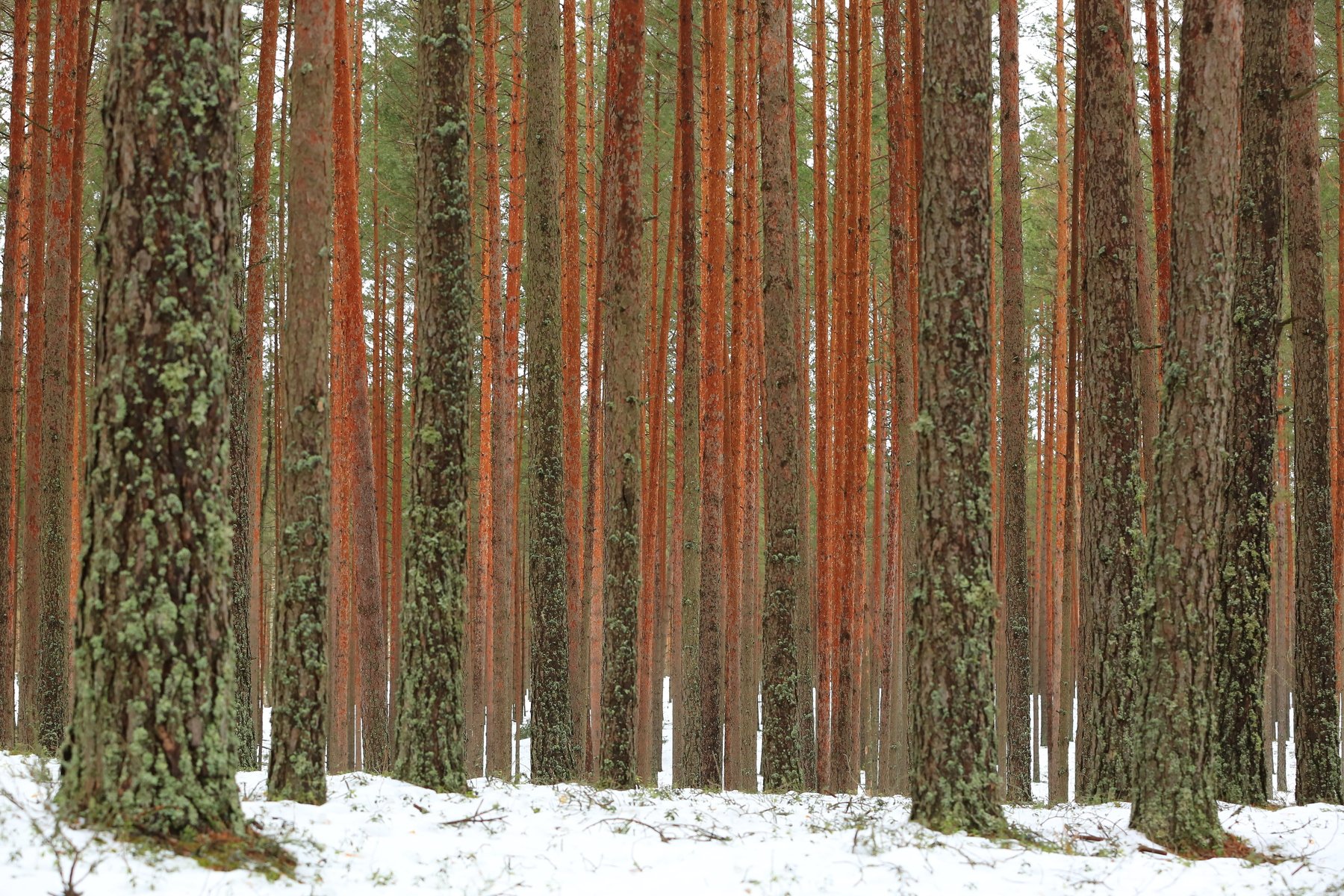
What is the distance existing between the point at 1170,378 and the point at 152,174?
5.19m

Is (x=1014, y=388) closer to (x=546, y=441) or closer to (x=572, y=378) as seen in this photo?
(x=546, y=441)

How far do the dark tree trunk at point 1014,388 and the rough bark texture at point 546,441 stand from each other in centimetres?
508

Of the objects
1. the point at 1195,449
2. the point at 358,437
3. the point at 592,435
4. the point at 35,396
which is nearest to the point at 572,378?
the point at 592,435

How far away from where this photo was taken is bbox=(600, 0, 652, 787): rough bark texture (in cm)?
830

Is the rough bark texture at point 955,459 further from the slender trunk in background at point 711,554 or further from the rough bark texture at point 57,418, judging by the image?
the rough bark texture at point 57,418

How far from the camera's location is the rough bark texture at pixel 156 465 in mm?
4277

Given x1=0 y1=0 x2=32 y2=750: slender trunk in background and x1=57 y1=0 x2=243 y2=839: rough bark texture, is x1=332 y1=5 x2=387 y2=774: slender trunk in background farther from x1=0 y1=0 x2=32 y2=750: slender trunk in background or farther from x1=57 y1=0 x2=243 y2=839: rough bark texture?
x1=57 y1=0 x2=243 y2=839: rough bark texture

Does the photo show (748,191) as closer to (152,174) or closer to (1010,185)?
(1010,185)

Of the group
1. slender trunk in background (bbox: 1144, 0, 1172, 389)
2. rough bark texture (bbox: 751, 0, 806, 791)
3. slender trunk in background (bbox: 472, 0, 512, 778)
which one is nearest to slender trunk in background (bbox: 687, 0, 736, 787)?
Result: rough bark texture (bbox: 751, 0, 806, 791)

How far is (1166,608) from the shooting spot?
19.1ft

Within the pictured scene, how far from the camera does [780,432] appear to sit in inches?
370

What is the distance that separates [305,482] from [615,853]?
2.61 m

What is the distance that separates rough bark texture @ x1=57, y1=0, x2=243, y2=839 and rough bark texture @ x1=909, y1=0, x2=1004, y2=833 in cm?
356

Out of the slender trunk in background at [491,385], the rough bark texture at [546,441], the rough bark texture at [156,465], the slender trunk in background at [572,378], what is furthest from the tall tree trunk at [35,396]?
the rough bark texture at [156,465]
